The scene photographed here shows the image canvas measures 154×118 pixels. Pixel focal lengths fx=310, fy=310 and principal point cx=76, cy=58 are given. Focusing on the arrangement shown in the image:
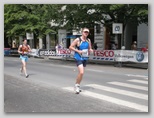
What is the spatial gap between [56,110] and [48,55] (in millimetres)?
25199

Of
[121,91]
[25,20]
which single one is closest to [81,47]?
[121,91]

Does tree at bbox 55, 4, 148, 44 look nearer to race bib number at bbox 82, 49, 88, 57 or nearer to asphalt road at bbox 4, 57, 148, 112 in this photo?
asphalt road at bbox 4, 57, 148, 112

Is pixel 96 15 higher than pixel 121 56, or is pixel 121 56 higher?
pixel 96 15

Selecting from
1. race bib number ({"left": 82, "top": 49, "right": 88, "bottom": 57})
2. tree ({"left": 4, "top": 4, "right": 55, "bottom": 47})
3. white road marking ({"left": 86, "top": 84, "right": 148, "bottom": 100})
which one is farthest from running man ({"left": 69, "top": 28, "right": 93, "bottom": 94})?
tree ({"left": 4, "top": 4, "right": 55, "bottom": 47})

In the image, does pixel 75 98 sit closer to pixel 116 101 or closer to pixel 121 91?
pixel 116 101

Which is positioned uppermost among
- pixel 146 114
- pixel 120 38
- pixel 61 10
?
pixel 61 10

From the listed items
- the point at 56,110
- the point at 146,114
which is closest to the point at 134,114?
the point at 146,114

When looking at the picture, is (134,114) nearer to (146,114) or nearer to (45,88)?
(146,114)

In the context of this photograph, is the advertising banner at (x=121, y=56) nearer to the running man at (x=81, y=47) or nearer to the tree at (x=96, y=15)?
the tree at (x=96, y=15)

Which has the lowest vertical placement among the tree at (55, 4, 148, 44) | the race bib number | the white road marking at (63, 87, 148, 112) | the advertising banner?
the white road marking at (63, 87, 148, 112)

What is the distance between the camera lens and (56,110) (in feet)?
23.6

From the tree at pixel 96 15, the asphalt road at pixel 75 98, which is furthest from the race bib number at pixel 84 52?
the tree at pixel 96 15

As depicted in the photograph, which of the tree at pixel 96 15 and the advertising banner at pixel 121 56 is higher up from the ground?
the tree at pixel 96 15

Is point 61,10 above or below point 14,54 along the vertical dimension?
above
